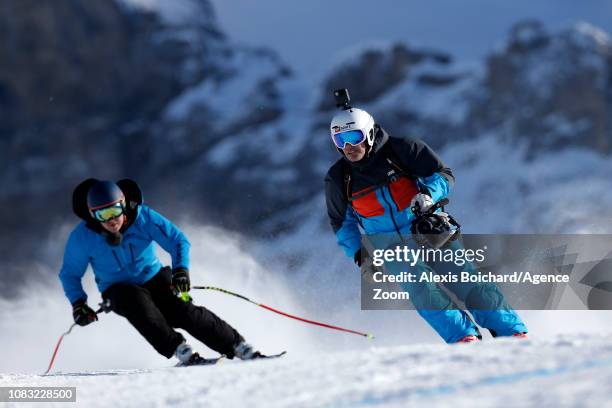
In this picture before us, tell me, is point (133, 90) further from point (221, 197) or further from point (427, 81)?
point (427, 81)

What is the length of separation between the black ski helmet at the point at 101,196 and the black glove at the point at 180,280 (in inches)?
22.9

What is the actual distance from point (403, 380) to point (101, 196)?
250cm

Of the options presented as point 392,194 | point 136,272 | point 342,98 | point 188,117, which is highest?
point 188,117

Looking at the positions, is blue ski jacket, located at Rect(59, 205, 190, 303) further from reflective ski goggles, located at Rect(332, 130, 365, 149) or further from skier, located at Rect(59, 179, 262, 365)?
reflective ski goggles, located at Rect(332, 130, 365, 149)

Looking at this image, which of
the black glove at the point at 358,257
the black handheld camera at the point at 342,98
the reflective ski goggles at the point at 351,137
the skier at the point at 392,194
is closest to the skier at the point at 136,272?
the black glove at the point at 358,257

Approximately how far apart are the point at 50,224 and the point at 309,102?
1734cm

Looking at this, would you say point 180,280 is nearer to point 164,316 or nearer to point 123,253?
point 164,316

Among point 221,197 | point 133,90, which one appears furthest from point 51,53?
point 221,197

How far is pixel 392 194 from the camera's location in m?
4.86

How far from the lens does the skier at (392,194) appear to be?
15.3ft

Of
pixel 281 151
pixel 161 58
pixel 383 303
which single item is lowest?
pixel 383 303

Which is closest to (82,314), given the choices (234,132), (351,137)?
(351,137)

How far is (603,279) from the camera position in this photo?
25.6ft

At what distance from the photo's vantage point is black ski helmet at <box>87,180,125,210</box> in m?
4.52
